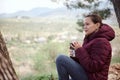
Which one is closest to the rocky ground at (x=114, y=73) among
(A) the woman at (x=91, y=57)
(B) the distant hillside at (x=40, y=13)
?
(A) the woman at (x=91, y=57)

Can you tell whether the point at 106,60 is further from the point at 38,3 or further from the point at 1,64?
the point at 38,3

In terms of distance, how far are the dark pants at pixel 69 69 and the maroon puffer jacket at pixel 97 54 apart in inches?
2.6

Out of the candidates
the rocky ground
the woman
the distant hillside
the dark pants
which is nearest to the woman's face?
the woman

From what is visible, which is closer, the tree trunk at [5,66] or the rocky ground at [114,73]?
the tree trunk at [5,66]

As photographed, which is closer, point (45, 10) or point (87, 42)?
point (87, 42)

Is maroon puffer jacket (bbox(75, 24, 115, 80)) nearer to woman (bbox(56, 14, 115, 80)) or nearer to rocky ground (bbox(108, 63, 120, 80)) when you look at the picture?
woman (bbox(56, 14, 115, 80))

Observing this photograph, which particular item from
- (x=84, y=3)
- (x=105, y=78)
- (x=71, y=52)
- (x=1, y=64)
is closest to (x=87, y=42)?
(x=71, y=52)

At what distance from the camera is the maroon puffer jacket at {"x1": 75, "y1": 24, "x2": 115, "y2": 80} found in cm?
315

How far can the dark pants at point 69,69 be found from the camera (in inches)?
130

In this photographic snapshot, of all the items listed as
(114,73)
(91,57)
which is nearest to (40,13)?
(114,73)

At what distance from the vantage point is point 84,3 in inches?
370

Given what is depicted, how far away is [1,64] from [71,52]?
3.36ft

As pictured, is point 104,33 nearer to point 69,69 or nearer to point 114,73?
point 69,69

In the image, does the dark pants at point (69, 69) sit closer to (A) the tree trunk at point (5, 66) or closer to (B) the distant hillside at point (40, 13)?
(A) the tree trunk at point (5, 66)
